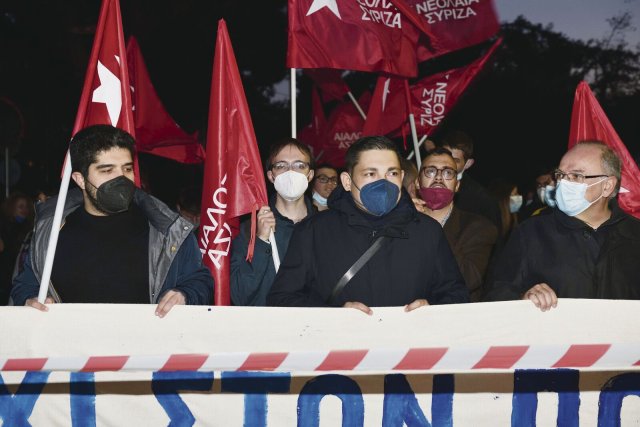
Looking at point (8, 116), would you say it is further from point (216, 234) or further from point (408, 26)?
point (216, 234)

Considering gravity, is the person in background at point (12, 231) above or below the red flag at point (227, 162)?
below

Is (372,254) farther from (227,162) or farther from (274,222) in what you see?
(227,162)

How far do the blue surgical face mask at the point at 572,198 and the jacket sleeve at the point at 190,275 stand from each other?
6.09 feet

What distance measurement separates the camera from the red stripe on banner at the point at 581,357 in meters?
3.14

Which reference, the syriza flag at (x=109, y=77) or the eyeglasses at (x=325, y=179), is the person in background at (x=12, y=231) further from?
the syriza flag at (x=109, y=77)

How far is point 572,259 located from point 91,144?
243 cm

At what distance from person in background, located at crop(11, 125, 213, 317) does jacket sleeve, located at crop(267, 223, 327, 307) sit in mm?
357

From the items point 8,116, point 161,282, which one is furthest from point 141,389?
point 8,116

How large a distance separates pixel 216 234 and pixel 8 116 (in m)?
10.9

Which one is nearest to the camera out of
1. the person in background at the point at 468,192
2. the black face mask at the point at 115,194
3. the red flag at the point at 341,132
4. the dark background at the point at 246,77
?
the black face mask at the point at 115,194

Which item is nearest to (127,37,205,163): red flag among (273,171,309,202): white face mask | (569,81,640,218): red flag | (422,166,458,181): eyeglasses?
(273,171,309,202): white face mask

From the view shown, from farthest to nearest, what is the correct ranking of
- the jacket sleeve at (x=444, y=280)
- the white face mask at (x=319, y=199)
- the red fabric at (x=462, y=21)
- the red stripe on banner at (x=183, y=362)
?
1. the red fabric at (x=462, y=21)
2. the white face mask at (x=319, y=199)
3. the jacket sleeve at (x=444, y=280)
4. the red stripe on banner at (x=183, y=362)

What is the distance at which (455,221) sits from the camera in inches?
204

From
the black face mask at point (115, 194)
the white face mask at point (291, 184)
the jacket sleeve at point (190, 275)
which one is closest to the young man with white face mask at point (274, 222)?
the white face mask at point (291, 184)
